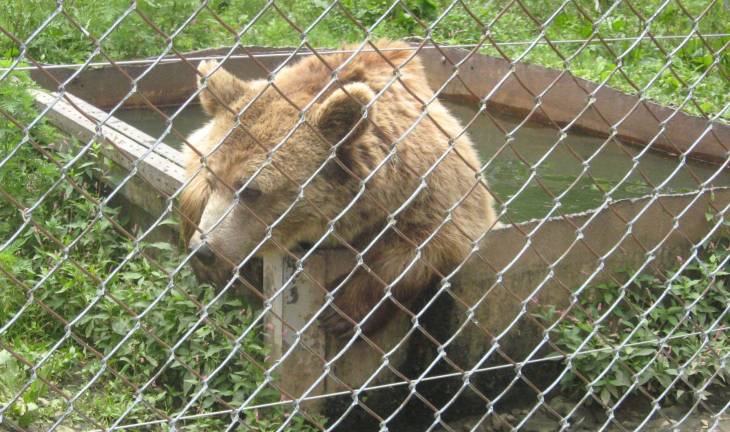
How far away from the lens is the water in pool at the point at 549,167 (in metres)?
6.47

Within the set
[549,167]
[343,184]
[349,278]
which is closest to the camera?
[349,278]

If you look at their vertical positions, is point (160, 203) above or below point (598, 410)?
above

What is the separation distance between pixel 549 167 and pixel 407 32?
220cm

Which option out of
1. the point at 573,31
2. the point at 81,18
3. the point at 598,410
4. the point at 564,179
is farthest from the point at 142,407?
the point at 573,31

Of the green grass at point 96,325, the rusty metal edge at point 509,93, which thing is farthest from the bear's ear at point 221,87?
the rusty metal edge at point 509,93

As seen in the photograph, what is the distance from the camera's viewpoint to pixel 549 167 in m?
6.99

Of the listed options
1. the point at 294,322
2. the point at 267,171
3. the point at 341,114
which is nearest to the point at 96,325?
the point at 294,322

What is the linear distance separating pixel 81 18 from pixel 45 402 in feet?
14.1

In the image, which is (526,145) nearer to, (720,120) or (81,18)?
(720,120)

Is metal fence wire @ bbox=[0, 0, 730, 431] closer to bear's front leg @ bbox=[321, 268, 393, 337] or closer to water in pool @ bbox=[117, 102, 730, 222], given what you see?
bear's front leg @ bbox=[321, 268, 393, 337]

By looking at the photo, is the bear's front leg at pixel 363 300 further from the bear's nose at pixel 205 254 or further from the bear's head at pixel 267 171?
the bear's nose at pixel 205 254

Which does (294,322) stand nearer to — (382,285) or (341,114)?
(382,285)

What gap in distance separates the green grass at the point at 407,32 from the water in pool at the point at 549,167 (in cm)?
46

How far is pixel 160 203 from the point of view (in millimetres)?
4723
